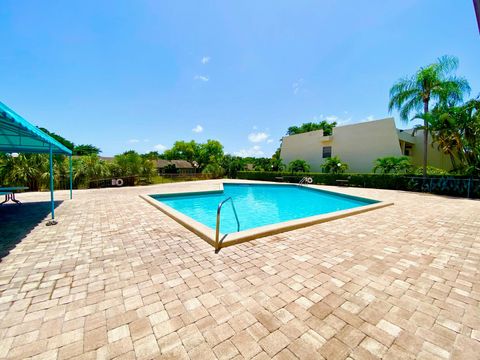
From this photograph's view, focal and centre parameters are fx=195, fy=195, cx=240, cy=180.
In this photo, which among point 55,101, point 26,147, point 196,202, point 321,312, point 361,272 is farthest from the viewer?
point 55,101

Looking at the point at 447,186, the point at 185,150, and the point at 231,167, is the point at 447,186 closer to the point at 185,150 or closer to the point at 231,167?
the point at 231,167

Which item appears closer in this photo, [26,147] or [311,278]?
[311,278]

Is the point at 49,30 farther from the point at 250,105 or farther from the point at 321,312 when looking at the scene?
the point at 250,105

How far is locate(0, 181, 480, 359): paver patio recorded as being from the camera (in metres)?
1.56

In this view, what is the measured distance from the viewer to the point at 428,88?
12.2m

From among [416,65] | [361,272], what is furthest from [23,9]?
[416,65]

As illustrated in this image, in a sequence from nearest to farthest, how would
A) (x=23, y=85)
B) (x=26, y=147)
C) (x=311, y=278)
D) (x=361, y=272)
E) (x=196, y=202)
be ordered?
(x=311, y=278) < (x=361, y=272) < (x=26, y=147) < (x=196, y=202) < (x=23, y=85)

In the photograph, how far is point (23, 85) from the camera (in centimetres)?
1275

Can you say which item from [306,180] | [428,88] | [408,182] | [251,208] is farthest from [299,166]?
[251,208]

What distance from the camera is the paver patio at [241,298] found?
1560 millimetres

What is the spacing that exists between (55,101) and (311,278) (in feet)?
81.9

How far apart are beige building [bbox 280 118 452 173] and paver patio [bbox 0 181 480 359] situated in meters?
15.8

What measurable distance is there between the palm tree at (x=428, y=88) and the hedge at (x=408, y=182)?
74cm

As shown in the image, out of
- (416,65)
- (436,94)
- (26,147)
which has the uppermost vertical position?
(416,65)
